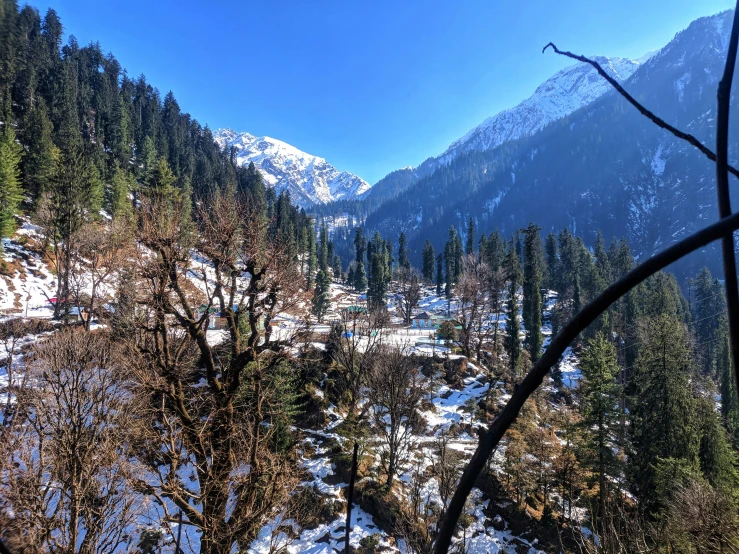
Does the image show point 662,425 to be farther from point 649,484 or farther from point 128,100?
point 128,100

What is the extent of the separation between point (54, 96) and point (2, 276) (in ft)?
144

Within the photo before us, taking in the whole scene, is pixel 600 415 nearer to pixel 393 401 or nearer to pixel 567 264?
pixel 393 401

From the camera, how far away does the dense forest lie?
785 centimetres

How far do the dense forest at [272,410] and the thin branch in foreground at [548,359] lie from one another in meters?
0.16

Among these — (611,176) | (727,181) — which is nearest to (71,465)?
(727,181)

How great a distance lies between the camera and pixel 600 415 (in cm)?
1636

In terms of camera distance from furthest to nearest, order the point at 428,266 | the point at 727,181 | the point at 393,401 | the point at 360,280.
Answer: the point at 428,266
the point at 360,280
the point at 393,401
the point at 727,181

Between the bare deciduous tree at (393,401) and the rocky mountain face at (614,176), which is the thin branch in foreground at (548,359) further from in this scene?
the rocky mountain face at (614,176)

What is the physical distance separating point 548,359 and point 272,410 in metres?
12.4

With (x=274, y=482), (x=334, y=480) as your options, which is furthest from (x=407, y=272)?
(x=274, y=482)

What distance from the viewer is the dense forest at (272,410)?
25.7 feet

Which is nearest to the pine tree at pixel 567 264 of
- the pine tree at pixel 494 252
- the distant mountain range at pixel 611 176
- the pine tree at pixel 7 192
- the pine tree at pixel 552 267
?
the pine tree at pixel 552 267

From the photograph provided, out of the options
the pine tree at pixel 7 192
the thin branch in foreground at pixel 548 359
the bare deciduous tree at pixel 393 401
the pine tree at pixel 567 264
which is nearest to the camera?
the thin branch in foreground at pixel 548 359

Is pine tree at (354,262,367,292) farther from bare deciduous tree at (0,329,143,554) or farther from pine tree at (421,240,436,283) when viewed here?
bare deciduous tree at (0,329,143,554)
